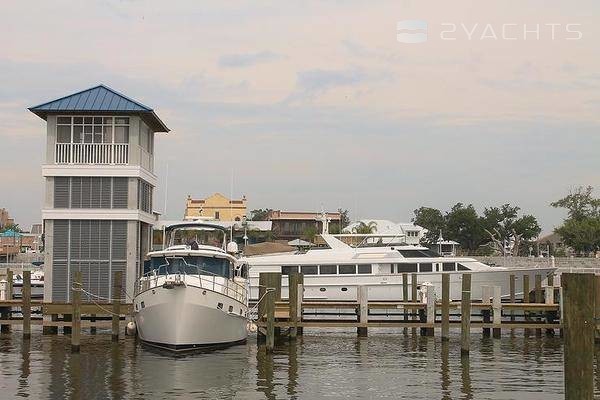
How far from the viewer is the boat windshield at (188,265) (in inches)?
1102

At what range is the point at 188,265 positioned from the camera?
2786 cm

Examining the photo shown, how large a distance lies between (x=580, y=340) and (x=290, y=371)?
1228 centimetres

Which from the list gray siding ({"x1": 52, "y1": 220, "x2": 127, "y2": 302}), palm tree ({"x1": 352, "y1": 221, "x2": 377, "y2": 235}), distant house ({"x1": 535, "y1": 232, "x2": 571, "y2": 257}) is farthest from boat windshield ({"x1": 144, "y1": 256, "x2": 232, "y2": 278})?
distant house ({"x1": 535, "y1": 232, "x2": 571, "y2": 257})

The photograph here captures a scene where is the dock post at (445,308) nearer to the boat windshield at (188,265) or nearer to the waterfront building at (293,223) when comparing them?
the boat windshield at (188,265)

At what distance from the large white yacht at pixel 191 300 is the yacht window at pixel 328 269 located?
1436 cm

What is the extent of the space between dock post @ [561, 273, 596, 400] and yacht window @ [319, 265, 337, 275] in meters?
31.2

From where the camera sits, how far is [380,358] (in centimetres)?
2659

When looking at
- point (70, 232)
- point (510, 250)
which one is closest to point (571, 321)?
point (70, 232)

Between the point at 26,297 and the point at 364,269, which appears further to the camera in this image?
the point at 364,269

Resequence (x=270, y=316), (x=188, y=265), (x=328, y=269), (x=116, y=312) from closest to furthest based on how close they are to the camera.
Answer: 1. (x=270, y=316)
2. (x=188, y=265)
3. (x=116, y=312)
4. (x=328, y=269)

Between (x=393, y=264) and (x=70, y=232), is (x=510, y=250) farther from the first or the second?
(x=70, y=232)

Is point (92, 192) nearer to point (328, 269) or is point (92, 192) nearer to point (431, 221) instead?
point (328, 269)

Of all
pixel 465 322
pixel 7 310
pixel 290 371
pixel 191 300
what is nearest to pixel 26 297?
pixel 7 310

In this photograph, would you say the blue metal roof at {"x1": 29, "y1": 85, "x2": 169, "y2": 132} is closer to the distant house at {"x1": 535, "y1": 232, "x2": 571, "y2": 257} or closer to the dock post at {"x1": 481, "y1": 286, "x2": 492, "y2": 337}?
the dock post at {"x1": 481, "y1": 286, "x2": 492, "y2": 337}
